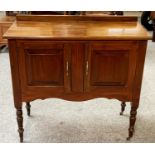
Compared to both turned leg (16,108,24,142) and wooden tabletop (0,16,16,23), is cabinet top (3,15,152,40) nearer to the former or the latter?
turned leg (16,108,24,142)

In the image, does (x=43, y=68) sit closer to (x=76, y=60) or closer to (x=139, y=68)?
(x=76, y=60)

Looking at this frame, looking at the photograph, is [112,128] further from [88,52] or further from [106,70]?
[88,52]

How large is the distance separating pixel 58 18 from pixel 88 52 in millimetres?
378

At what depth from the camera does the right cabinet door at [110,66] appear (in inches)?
49.5

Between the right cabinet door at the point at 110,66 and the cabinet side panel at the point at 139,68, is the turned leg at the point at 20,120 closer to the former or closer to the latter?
the right cabinet door at the point at 110,66

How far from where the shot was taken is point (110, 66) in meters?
1.31

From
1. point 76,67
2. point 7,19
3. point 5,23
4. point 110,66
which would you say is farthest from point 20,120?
point 7,19

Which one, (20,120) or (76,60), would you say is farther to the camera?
(20,120)

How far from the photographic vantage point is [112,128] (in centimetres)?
174

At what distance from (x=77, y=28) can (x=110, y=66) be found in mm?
287

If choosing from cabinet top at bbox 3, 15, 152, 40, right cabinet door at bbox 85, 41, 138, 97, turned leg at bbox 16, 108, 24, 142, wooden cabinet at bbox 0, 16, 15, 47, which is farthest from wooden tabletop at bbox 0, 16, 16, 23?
right cabinet door at bbox 85, 41, 138, 97

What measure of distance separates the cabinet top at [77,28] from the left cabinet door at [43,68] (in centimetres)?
5

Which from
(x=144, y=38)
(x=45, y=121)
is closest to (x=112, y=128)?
(x=45, y=121)
